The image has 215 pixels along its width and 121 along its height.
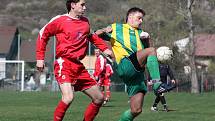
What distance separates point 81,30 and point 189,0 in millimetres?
41138

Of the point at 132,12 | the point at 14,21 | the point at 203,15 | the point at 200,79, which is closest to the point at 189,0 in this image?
the point at 200,79

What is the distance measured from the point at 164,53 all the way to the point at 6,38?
222 ft

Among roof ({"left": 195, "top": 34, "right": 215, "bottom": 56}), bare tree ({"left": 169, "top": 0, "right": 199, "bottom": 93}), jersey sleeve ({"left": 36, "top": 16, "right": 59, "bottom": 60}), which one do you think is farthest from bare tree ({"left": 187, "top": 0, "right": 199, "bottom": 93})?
jersey sleeve ({"left": 36, "top": 16, "right": 59, "bottom": 60})

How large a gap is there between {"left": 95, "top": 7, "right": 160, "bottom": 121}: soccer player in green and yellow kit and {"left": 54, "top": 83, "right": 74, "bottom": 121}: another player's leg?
3.26ft

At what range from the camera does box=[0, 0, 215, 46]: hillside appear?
61.6m

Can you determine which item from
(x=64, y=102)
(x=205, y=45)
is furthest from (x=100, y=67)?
(x=205, y=45)

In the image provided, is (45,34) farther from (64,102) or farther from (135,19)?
(135,19)

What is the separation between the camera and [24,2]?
133000 millimetres

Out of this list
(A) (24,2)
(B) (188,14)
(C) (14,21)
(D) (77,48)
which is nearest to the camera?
(D) (77,48)

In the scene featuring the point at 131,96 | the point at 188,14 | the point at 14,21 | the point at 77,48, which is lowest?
the point at 131,96

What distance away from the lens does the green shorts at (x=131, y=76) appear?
10805 millimetres

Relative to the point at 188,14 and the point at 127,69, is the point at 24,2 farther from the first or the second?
the point at 127,69

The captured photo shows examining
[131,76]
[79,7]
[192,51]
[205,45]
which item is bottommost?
[131,76]

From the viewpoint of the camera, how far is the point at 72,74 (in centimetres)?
1059
